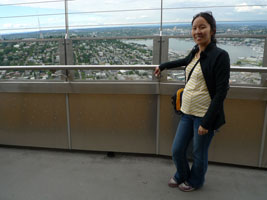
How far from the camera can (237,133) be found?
2.64 meters

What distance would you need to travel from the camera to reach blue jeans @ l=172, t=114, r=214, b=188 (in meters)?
2.14

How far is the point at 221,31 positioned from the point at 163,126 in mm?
1078

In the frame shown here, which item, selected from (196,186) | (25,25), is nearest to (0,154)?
(25,25)

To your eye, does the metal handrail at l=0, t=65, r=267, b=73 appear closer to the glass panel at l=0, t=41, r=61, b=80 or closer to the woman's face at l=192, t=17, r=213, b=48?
the glass panel at l=0, t=41, r=61, b=80

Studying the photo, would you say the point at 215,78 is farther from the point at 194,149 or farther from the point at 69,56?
the point at 69,56

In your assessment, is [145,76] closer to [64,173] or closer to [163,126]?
[163,126]

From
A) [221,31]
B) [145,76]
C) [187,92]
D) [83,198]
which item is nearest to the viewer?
[187,92]

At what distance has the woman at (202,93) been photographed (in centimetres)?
188

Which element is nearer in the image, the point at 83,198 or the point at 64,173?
the point at 83,198

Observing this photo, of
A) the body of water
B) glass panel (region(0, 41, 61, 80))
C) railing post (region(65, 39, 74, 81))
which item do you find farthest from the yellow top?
glass panel (region(0, 41, 61, 80))

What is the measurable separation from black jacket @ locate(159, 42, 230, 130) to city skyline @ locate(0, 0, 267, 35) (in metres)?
0.93

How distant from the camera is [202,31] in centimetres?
195

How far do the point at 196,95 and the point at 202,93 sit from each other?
0.16ft

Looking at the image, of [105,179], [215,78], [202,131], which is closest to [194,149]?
[202,131]
